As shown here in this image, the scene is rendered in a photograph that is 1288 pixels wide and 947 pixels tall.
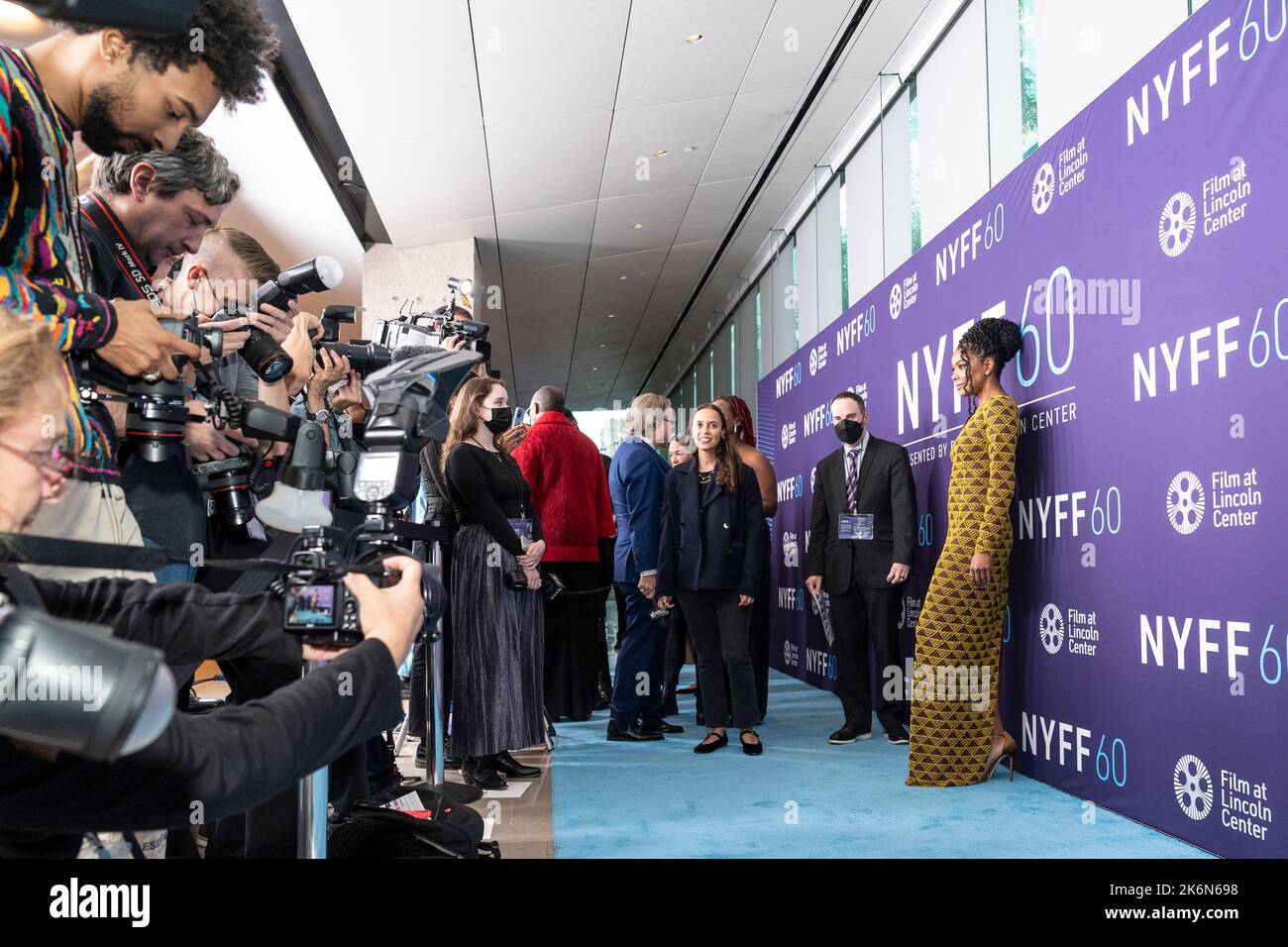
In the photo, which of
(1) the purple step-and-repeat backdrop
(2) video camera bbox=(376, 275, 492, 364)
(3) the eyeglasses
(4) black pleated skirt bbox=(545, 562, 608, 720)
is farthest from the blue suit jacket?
(3) the eyeglasses

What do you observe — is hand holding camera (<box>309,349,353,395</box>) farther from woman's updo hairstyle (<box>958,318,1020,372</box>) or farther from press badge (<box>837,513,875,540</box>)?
press badge (<box>837,513,875,540</box>)

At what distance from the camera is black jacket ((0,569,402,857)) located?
693 mm

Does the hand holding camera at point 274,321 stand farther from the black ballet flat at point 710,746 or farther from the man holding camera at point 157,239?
the black ballet flat at point 710,746

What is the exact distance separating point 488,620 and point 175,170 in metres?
1.88

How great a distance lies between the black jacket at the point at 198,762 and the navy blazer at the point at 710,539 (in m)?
2.95

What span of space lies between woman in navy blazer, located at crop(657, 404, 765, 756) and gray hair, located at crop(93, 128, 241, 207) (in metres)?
2.54

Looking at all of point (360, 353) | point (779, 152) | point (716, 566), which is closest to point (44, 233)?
point (360, 353)

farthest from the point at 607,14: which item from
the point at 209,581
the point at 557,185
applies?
the point at 209,581

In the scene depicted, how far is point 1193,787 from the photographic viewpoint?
239 centimetres

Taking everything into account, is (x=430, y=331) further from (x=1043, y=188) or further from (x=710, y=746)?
(x=1043, y=188)
